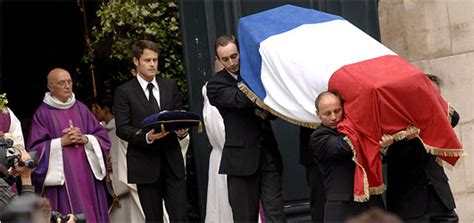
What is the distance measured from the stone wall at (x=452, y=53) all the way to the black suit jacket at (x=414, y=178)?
7.86ft

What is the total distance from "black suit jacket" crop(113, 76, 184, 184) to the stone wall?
2438mm

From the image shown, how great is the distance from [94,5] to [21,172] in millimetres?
5540

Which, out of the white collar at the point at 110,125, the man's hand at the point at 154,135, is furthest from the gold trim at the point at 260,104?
the white collar at the point at 110,125

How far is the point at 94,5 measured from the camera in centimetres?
1300

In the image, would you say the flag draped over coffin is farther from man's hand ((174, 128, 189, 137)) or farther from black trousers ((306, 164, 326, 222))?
man's hand ((174, 128, 189, 137))

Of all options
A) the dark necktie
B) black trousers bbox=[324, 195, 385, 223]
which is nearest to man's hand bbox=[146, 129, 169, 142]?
the dark necktie

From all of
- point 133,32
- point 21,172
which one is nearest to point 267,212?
point 21,172

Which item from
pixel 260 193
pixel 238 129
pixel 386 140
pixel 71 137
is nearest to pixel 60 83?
pixel 71 137

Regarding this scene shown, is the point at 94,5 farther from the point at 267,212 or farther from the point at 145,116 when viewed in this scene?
the point at 267,212

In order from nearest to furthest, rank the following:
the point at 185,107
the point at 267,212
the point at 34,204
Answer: the point at 34,204 < the point at 267,212 < the point at 185,107

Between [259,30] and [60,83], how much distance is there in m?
2.05

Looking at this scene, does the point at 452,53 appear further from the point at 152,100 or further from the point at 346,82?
the point at 346,82

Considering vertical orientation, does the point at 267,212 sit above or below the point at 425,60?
below

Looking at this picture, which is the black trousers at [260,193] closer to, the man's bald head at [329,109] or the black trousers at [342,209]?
the black trousers at [342,209]
